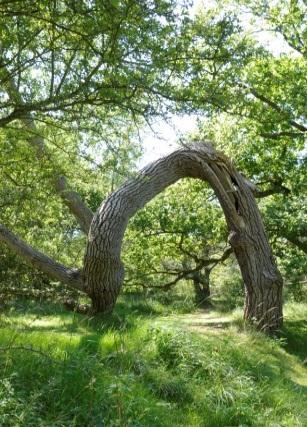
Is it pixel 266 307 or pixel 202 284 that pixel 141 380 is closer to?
pixel 266 307

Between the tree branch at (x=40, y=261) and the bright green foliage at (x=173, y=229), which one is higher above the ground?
the bright green foliage at (x=173, y=229)

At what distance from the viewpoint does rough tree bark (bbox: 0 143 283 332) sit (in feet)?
26.8

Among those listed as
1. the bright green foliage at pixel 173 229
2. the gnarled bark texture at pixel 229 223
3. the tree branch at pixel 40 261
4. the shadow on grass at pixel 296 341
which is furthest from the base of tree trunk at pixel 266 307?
the bright green foliage at pixel 173 229

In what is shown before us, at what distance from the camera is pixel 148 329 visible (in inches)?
241

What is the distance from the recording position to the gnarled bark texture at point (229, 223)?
8148 millimetres

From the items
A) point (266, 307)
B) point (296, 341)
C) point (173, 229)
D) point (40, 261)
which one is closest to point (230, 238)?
point (266, 307)

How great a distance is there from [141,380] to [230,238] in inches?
206

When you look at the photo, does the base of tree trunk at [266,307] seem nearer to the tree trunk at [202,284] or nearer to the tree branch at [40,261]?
the tree branch at [40,261]

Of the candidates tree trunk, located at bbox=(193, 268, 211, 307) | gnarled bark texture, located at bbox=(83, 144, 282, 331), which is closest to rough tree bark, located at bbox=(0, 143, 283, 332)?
gnarled bark texture, located at bbox=(83, 144, 282, 331)

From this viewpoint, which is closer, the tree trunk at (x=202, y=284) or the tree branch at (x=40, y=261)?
the tree branch at (x=40, y=261)

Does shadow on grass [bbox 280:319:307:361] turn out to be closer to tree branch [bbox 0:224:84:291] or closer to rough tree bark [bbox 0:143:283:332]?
rough tree bark [bbox 0:143:283:332]

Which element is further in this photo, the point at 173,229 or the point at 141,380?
the point at 173,229

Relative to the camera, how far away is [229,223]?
966cm

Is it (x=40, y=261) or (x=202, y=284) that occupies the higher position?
(x=202, y=284)
